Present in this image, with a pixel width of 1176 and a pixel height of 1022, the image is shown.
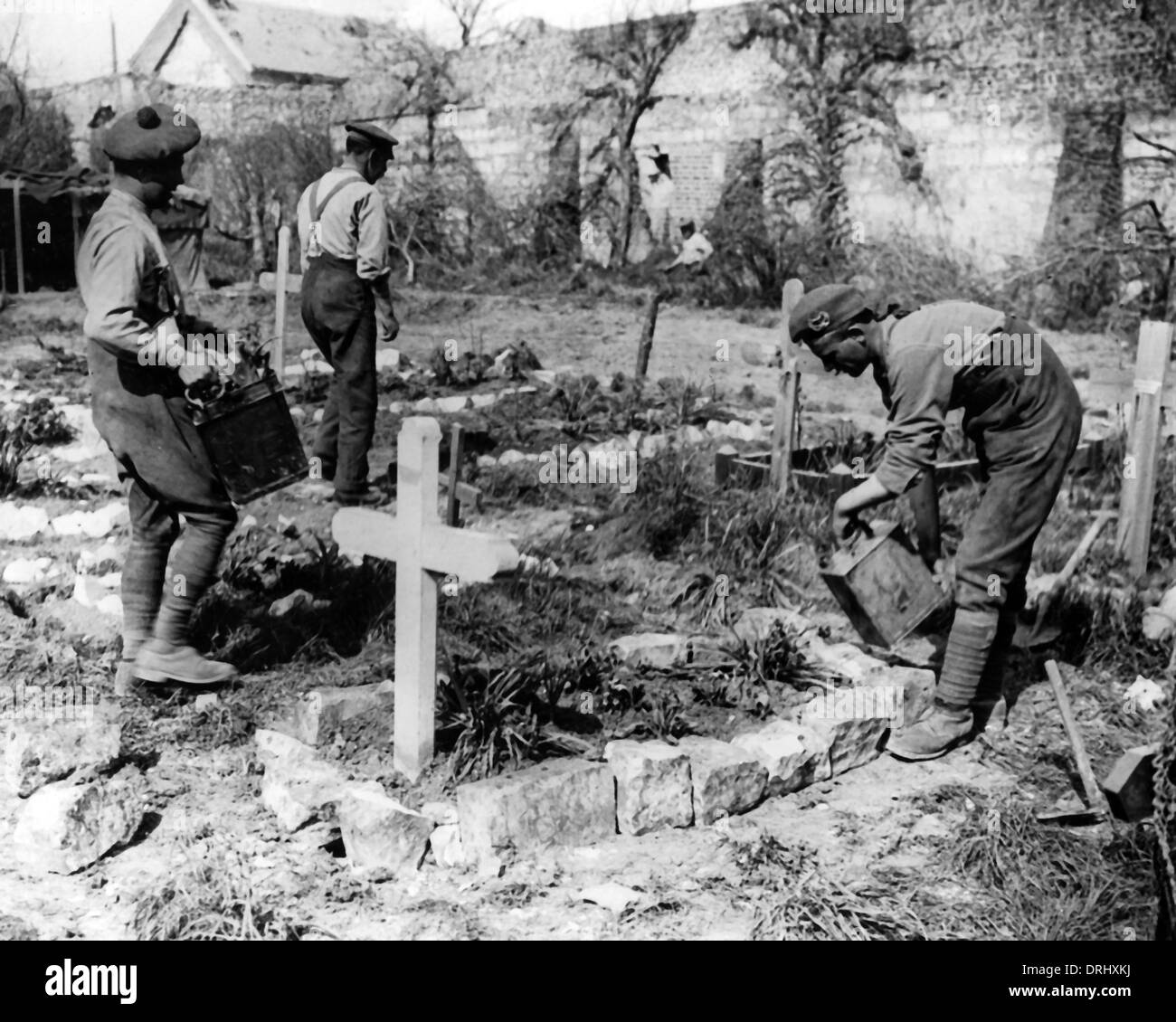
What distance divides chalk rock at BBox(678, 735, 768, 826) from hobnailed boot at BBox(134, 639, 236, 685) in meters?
1.79

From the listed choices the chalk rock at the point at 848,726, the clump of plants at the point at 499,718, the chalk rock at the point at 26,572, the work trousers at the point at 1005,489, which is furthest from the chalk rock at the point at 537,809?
the chalk rock at the point at 26,572

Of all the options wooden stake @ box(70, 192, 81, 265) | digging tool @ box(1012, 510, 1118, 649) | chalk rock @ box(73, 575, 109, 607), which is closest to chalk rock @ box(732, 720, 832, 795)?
digging tool @ box(1012, 510, 1118, 649)

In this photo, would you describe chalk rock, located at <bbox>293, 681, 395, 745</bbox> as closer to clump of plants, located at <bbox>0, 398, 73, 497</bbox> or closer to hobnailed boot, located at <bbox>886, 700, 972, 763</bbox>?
hobnailed boot, located at <bbox>886, 700, 972, 763</bbox>

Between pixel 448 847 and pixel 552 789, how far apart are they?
1.18 feet

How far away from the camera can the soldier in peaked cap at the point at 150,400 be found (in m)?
5.13

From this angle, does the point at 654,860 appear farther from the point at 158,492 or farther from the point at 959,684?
the point at 158,492

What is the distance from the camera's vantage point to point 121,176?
17.4ft

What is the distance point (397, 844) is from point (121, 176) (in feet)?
8.83

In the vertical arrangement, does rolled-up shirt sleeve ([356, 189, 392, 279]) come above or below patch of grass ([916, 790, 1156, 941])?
above

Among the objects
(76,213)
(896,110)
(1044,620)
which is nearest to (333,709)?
(1044,620)

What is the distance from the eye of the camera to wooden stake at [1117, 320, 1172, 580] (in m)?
6.98

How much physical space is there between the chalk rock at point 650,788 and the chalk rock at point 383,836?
0.63 meters

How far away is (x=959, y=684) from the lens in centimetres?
539
